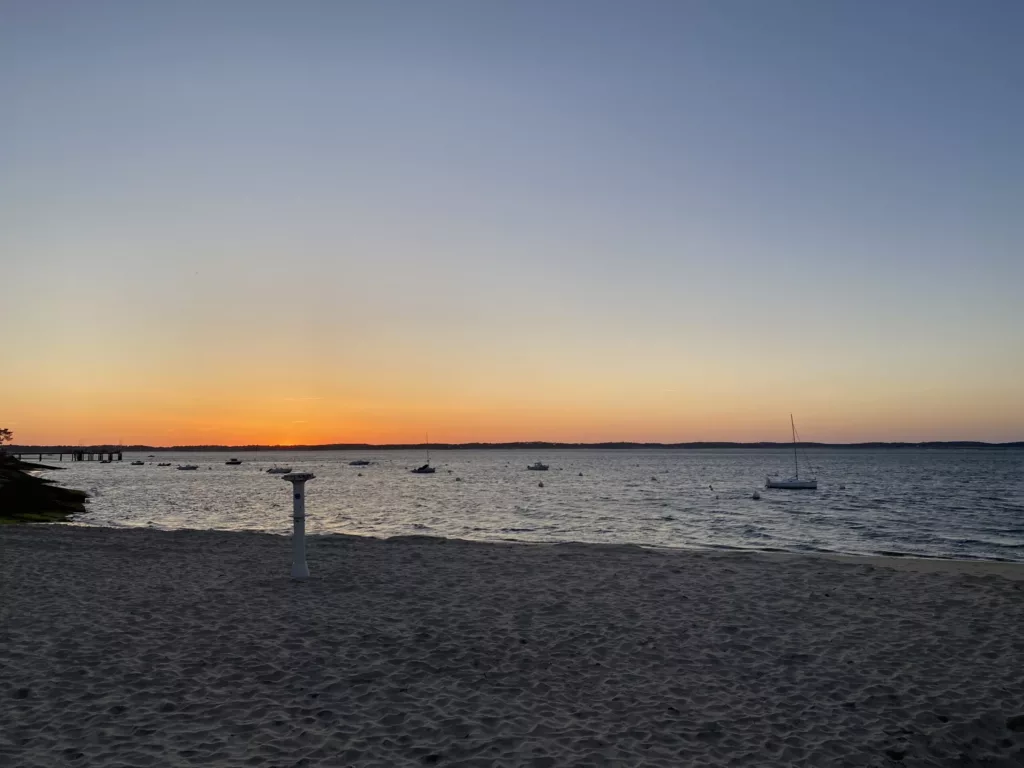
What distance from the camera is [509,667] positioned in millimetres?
7805

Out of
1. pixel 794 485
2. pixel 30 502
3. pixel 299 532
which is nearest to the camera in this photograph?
pixel 299 532

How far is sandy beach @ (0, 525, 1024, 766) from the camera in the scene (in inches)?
224

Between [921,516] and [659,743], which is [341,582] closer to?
[659,743]

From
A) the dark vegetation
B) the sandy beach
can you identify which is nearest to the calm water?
the dark vegetation

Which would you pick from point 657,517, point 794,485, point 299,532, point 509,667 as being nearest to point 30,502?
point 299,532

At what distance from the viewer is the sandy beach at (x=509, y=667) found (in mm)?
5699

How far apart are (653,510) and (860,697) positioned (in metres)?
32.7

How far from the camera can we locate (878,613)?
408 inches

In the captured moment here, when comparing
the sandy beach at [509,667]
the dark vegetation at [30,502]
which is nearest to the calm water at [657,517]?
the dark vegetation at [30,502]

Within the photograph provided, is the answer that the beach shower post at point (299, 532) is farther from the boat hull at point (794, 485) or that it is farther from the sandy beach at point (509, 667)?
the boat hull at point (794, 485)

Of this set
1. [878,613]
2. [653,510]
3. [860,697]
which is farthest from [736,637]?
[653,510]

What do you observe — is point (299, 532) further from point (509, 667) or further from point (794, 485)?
point (794, 485)

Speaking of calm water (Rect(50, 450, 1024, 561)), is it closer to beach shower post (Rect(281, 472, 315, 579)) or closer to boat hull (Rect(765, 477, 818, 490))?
boat hull (Rect(765, 477, 818, 490))

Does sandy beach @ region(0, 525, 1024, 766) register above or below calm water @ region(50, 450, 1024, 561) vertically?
above
